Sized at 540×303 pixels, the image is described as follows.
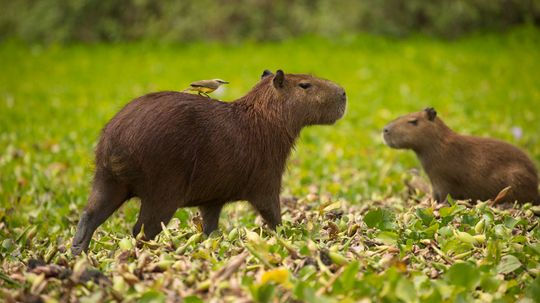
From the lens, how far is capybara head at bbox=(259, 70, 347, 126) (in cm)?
427

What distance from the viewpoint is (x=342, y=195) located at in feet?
19.4

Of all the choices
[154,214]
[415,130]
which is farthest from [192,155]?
[415,130]

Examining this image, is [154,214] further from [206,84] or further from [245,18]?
[245,18]

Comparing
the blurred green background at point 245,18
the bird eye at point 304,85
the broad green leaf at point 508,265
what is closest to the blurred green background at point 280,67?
Answer: the blurred green background at point 245,18

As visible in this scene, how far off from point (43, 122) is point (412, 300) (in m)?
7.25

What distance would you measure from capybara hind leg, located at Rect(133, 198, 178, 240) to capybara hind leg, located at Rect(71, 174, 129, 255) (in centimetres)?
16

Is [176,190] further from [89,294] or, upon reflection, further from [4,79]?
[4,79]

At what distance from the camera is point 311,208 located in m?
5.21

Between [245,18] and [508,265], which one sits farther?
[245,18]

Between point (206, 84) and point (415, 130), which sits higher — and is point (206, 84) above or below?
above

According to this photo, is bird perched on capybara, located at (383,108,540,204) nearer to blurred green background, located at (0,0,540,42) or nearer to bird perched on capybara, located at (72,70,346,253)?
bird perched on capybara, located at (72,70,346,253)

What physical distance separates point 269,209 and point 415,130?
1.96 m

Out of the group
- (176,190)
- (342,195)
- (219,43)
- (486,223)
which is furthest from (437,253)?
(219,43)

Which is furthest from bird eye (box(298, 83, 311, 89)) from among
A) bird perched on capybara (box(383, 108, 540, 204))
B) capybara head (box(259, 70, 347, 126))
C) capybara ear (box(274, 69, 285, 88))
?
bird perched on capybara (box(383, 108, 540, 204))
